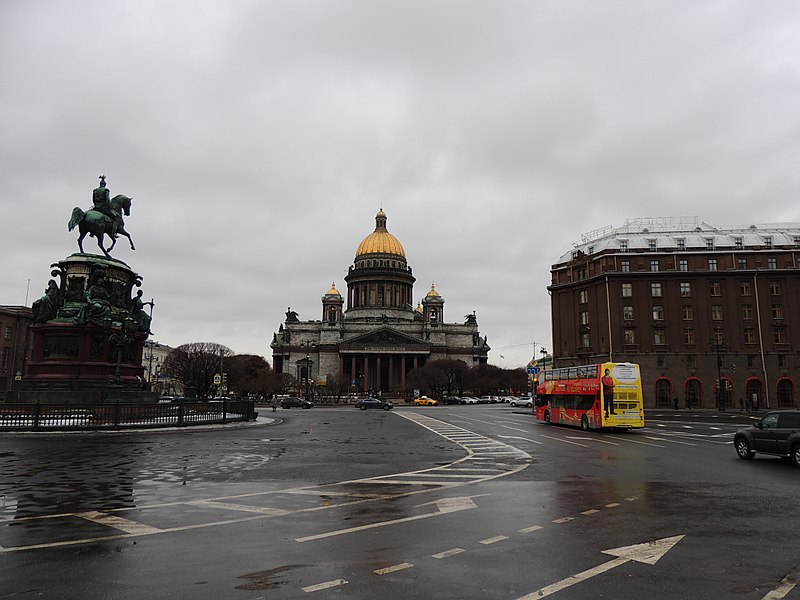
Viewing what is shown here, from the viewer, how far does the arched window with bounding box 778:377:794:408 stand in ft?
220

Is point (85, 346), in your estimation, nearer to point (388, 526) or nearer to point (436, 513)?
point (436, 513)

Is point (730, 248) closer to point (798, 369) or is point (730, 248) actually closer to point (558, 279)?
point (798, 369)

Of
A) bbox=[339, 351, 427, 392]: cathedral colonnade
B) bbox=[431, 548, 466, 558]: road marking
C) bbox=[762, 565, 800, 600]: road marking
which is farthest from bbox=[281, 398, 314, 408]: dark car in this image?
bbox=[762, 565, 800, 600]: road marking

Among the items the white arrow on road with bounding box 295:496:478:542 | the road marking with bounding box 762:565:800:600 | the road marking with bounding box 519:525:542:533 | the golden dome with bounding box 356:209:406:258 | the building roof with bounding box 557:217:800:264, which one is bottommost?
the road marking with bounding box 762:565:800:600

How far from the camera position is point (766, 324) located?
69.0m

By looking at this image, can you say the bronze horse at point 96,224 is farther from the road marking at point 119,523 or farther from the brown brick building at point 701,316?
the brown brick building at point 701,316

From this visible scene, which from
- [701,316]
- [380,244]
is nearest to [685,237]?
[701,316]

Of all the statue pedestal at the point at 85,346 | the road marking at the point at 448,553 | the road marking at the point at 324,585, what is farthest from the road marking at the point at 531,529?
the statue pedestal at the point at 85,346

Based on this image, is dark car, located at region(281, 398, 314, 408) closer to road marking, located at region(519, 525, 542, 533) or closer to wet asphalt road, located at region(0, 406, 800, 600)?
wet asphalt road, located at region(0, 406, 800, 600)

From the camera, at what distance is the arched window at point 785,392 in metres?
67.1

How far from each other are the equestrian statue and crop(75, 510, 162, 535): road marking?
3419 cm

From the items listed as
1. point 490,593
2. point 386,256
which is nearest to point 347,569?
point 490,593

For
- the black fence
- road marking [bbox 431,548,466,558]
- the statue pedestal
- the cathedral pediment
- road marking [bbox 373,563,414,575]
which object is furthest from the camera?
the cathedral pediment

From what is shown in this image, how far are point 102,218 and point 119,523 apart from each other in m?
35.5
